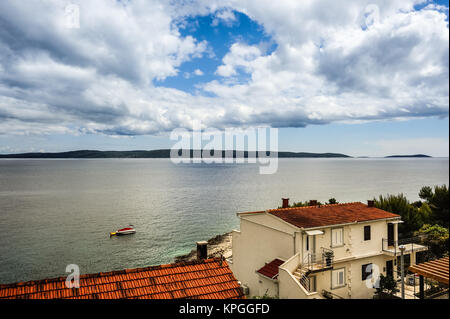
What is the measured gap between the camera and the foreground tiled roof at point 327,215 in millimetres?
21391

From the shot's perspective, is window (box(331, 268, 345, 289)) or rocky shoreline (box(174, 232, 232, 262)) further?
rocky shoreline (box(174, 232, 232, 262))

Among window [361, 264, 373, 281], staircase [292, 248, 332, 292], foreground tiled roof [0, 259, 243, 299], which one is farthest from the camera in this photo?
window [361, 264, 373, 281]

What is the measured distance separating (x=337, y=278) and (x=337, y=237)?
2921 millimetres

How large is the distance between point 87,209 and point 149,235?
30.1 metres

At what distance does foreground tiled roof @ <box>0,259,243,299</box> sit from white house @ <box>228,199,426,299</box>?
7.13 metres

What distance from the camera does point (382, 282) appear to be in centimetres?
2159

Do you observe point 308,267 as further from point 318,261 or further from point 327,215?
point 327,215

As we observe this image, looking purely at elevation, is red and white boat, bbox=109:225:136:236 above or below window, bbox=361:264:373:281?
below

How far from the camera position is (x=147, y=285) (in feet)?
37.3

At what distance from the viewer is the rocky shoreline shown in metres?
40.6

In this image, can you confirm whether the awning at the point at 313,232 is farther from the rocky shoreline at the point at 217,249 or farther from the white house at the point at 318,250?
the rocky shoreline at the point at 217,249

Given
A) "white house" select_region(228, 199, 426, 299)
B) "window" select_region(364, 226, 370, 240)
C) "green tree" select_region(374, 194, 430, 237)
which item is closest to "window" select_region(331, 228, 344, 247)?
"white house" select_region(228, 199, 426, 299)

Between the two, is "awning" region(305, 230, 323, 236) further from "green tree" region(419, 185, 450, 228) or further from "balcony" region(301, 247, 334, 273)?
"green tree" region(419, 185, 450, 228)
